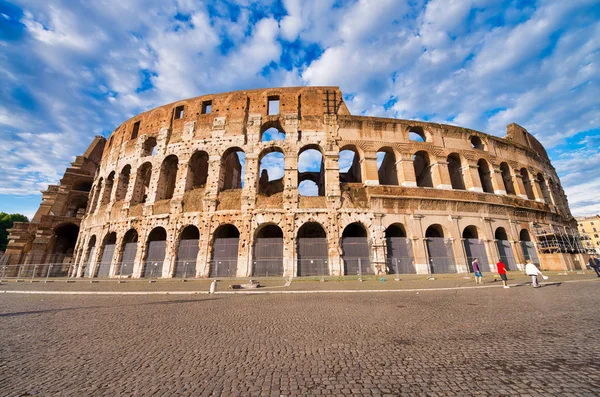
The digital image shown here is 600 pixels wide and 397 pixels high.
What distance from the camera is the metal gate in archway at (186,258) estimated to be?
14.6 m

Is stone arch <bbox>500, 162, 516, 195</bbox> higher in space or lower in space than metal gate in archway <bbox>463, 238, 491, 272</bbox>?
higher

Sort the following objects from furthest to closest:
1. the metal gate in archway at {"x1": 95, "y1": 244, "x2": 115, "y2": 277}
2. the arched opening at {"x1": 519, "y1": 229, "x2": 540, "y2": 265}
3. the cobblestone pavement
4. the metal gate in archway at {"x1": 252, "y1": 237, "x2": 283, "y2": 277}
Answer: the arched opening at {"x1": 519, "y1": 229, "x2": 540, "y2": 265} → the metal gate in archway at {"x1": 95, "y1": 244, "x2": 115, "y2": 277} → the metal gate in archway at {"x1": 252, "y1": 237, "x2": 283, "y2": 277} → the cobblestone pavement

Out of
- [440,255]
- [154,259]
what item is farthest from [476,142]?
[154,259]

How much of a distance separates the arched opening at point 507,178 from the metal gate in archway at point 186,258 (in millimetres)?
24352

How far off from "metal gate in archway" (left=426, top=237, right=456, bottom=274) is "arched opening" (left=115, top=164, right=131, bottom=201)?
23907 mm

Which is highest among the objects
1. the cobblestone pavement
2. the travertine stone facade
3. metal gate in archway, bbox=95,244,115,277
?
the travertine stone facade

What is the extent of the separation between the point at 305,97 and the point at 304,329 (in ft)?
56.2

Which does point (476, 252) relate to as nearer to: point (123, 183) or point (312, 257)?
point (312, 257)

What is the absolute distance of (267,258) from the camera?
14320 mm

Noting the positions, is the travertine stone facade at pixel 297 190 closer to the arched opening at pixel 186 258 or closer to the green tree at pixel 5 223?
the arched opening at pixel 186 258

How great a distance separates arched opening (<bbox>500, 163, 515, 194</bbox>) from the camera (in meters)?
19.5

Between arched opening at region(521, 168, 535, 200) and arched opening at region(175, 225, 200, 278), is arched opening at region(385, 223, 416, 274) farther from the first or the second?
arched opening at region(521, 168, 535, 200)

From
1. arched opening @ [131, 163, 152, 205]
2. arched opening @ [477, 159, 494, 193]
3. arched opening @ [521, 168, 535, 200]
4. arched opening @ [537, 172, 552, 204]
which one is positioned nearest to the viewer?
arched opening @ [131, 163, 152, 205]

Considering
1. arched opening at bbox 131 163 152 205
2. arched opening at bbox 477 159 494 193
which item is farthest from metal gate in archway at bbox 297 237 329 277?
arched opening at bbox 477 159 494 193
